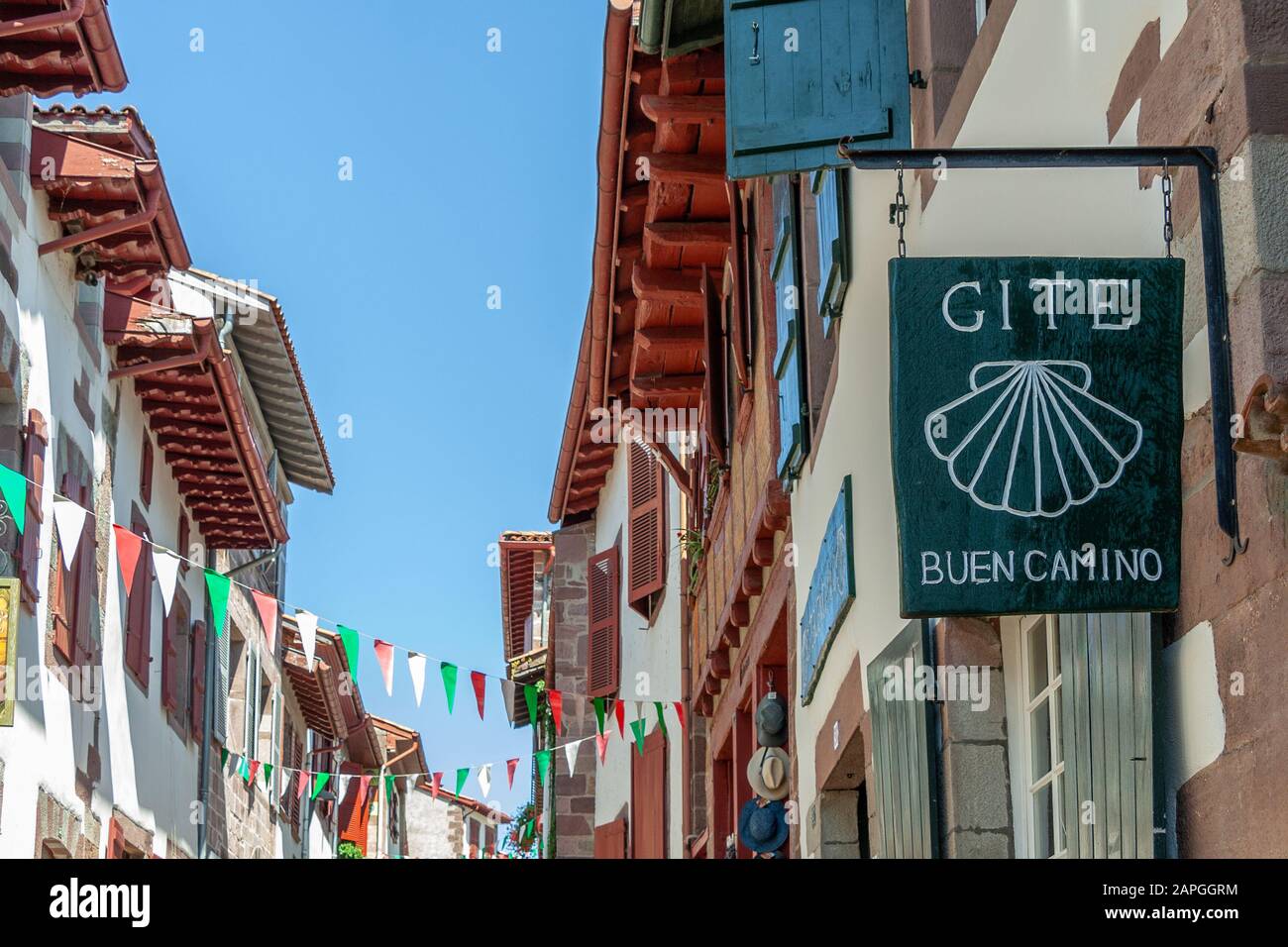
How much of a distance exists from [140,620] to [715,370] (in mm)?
5201

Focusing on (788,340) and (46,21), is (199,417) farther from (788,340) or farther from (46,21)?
(788,340)

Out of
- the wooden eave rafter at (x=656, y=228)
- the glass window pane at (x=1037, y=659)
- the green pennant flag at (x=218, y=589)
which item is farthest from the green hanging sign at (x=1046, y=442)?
the green pennant flag at (x=218, y=589)

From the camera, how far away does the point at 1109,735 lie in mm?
4242

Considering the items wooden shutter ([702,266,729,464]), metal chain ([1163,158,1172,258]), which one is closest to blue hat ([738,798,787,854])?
wooden shutter ([702,266,729,464])

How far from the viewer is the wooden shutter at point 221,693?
18.1 m

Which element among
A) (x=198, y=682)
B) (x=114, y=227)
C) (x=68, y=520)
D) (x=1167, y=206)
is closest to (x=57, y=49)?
(x=114, y=227)

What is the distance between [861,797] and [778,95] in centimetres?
322

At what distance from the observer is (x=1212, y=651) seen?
3.82 metres

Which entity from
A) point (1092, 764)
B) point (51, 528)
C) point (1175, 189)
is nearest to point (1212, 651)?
point (1092, 764)

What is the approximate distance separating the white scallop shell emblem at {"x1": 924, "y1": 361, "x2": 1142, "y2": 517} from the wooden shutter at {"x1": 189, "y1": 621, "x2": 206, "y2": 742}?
13.9 m

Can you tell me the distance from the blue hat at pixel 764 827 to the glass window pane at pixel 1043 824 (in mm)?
4700

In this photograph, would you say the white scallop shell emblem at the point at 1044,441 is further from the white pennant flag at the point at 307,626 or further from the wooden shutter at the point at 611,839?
the wooden shutter at the point at 611,839

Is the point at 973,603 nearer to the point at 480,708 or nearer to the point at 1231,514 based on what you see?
the point at 1231,514

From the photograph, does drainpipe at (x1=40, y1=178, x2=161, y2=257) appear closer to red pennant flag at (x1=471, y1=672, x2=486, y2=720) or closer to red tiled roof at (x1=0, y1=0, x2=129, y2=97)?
red tiled roof at (x1=0, y1=0, x2=129, y2=97)
